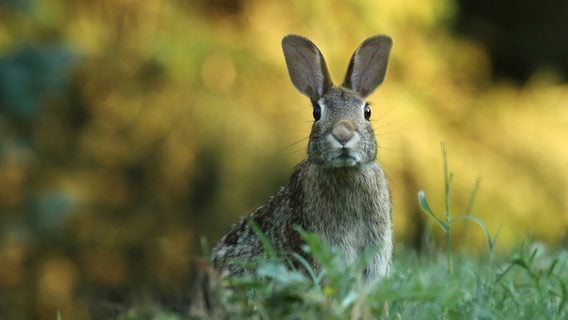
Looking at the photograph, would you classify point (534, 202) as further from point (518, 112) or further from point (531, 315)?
point (531, 315)

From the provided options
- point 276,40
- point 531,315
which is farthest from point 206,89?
point 531,315

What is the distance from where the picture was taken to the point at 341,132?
3.37m

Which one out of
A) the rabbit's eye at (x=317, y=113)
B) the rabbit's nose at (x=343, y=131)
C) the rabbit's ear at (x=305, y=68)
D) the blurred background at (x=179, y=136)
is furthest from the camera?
the blurred background at (x=179, y=136)

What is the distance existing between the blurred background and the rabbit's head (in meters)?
4.27

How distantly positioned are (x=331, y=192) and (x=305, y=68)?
54 centimetres

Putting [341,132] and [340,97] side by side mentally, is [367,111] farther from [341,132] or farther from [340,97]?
[341,132]

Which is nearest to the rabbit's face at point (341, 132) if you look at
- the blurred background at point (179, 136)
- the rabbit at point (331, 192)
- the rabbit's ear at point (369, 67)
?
the rabbit at point (331, 192)

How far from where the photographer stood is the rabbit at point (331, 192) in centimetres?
342

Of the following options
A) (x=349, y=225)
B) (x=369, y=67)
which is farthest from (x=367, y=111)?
(x=349, y=225)

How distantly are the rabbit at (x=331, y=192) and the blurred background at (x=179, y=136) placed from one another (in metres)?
4.41

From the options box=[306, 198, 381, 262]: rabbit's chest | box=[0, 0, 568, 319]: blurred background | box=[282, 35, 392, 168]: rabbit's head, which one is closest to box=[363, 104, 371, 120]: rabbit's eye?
box=[282, 35, 392, 168]: rabbit's head

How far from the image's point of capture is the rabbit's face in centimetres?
338

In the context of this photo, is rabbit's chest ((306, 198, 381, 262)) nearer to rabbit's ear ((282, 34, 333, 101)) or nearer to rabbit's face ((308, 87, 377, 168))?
rabbit's face ((308, 87, 377, 168))

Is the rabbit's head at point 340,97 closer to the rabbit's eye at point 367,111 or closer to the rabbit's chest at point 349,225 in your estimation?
the rabbit's eye at point 367,111
